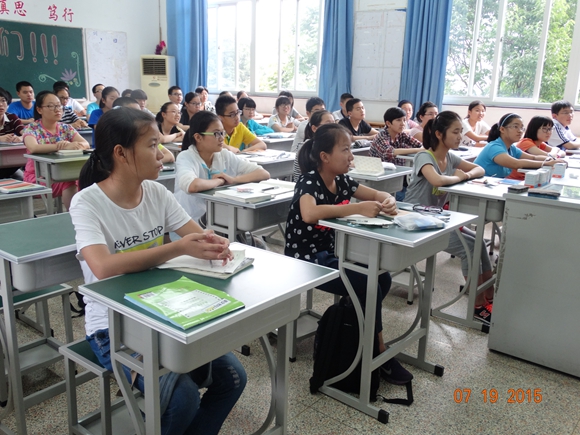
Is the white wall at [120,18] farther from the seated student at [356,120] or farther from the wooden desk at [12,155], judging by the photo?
the seated student at [356,120]

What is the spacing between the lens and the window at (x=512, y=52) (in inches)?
251

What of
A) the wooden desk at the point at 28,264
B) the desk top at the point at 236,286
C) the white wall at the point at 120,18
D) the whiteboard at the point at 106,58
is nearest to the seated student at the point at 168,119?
the wooden desk at the point at 28,264

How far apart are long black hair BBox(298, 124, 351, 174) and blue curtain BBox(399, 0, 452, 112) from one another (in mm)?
5119

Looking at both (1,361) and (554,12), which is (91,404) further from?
(554,12)

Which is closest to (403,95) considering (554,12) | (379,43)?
(379,43)

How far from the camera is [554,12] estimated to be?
6352 mm

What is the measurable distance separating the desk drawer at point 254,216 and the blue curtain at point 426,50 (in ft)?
16.0

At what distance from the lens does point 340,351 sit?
2.15 metres

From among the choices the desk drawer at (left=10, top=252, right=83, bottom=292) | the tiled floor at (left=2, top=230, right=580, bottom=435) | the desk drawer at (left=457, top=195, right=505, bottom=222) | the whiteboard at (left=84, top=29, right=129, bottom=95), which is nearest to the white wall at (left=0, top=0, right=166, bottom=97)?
the whiteboard at (left=84, top=29, right=129, bottom=95)

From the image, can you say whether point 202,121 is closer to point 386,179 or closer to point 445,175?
point 386,179

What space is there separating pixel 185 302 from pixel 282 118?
216 inches

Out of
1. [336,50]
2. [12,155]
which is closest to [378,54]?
[336,50]

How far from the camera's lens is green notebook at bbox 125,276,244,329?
3.82 feet

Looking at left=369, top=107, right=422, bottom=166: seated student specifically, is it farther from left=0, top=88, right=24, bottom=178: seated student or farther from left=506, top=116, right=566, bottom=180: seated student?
left=0, top=88, right=24, bottom=178: seated student
